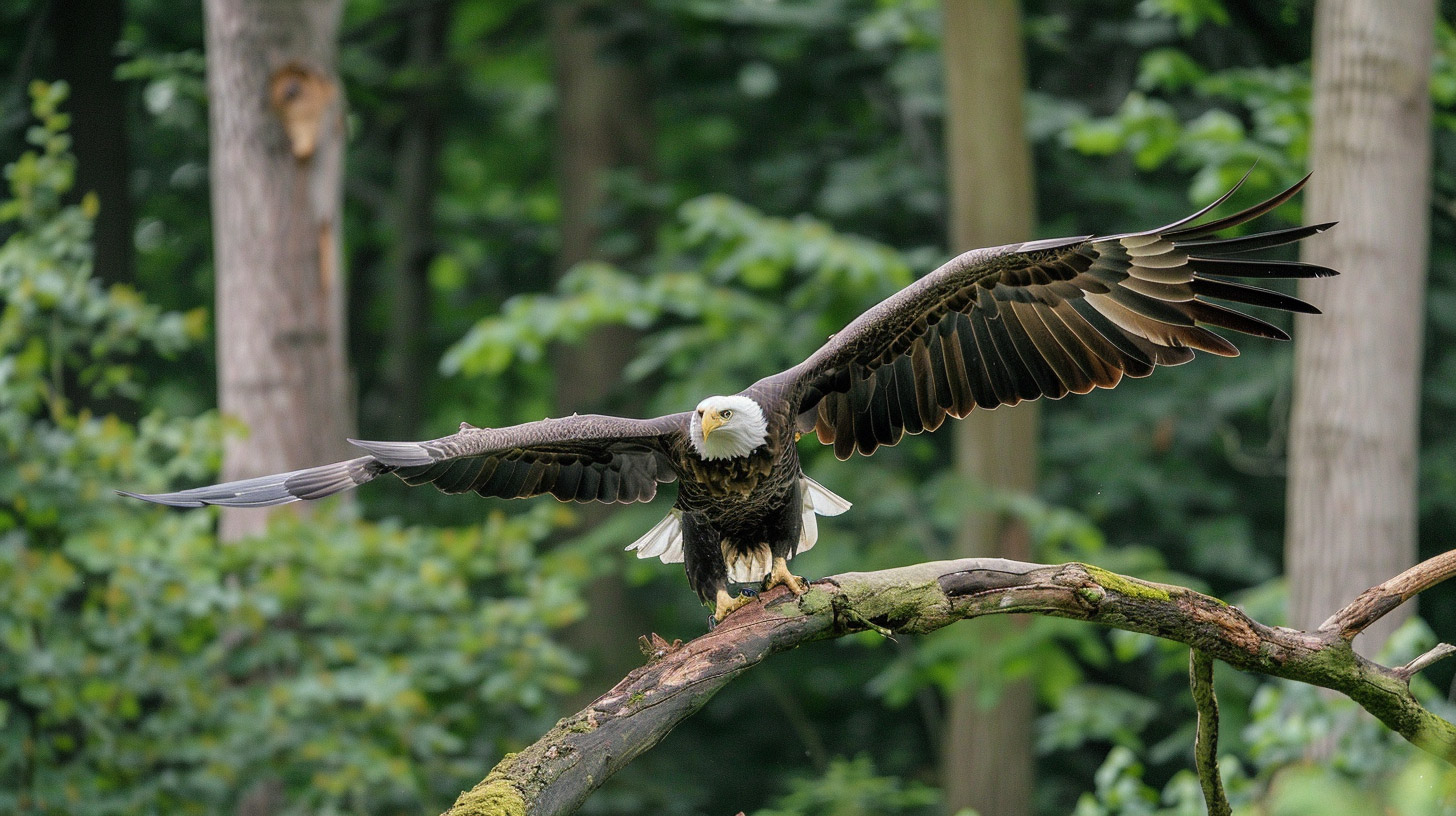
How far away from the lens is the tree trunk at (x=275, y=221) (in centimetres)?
688

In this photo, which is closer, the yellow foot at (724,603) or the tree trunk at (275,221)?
the yellow foot at (724,603)

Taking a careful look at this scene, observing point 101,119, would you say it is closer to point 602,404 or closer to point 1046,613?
point 602,404

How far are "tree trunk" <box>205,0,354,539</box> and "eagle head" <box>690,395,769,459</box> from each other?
11.8 feet

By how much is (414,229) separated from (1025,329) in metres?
10.0

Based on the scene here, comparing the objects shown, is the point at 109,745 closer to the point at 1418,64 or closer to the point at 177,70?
the point at 177,70

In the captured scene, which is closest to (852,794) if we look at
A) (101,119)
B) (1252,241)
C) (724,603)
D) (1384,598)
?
(724,603)

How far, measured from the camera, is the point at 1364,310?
5996mm

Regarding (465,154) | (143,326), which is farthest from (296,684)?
(465,154)

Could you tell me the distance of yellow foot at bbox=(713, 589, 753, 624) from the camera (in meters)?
3.86

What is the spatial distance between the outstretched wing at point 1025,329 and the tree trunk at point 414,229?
9.34 meters

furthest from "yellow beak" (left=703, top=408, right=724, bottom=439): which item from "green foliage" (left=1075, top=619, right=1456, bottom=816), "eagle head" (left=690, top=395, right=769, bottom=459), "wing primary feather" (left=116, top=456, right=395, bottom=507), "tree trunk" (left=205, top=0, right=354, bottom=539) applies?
"tree trunk" (left=205, top=0, right=354, bottom=539)

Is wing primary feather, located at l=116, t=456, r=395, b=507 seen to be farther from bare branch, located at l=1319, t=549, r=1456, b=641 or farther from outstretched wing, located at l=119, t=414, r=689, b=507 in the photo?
bare branch, located at l=1319, t=549, r=1456, b=641

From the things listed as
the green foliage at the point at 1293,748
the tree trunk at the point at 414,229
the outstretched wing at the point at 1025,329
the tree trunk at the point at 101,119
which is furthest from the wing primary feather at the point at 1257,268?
the tree trunk at the point at 414,229

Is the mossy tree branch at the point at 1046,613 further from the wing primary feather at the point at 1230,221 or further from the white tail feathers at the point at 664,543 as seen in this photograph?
the white tail feathers at the point at 664,543
